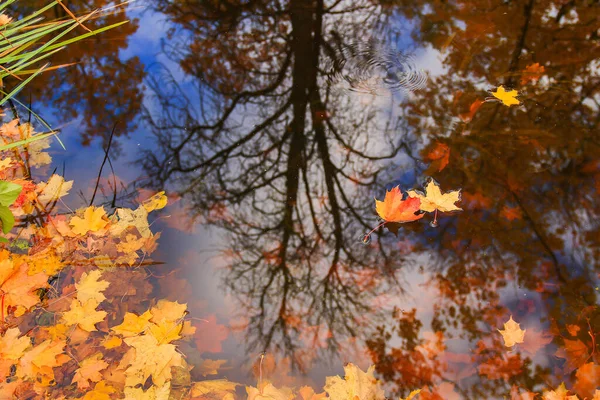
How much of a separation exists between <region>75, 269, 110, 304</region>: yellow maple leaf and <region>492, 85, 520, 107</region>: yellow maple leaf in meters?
2.07

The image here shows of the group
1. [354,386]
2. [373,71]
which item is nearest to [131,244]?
[354,386]

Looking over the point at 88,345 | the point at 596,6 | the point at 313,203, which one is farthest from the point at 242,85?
the point at 596,6

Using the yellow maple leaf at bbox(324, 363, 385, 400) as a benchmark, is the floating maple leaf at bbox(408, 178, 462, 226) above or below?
above

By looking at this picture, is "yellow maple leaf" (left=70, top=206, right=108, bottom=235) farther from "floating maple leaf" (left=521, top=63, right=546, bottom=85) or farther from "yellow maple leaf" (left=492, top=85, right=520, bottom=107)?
"floating maple leaf" (left=521, top=63, right=546, bottom=85)

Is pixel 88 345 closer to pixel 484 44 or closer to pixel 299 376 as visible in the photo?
pixel 299 376

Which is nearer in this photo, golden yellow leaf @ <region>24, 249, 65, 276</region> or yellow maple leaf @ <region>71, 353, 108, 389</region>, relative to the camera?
yellow maple leaf @ <region>71, 353, 108, 389</region>

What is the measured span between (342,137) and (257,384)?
47.9 inches

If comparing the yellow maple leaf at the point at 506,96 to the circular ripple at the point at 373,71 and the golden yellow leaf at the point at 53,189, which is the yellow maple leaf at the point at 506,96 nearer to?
the circular ripple at the point at 373,71

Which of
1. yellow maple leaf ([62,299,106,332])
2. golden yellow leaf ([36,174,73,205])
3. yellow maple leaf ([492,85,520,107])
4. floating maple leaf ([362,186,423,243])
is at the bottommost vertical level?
yellow maple leaf ([62,299,106,332])

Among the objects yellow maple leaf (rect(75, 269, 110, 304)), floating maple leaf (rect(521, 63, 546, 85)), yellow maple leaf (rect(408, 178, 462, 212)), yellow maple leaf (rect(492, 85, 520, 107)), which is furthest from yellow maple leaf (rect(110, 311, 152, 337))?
floating maple leaf (rect(521, 63, 546, 85))

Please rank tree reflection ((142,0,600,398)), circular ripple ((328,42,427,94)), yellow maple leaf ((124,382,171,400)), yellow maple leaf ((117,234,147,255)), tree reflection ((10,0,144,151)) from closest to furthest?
yellow maple leaf ((124,382,171,400))
tree reflection ((142,0,600,398))
yellow maple leaf ((117,234,147,255))
tree reflection ((10,0,144,151))
circular ripple ((328,42,427,94))

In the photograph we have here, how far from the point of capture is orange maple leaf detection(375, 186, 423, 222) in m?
1.86

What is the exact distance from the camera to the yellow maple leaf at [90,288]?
1593 millimetres

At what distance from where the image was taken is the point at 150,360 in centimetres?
147
